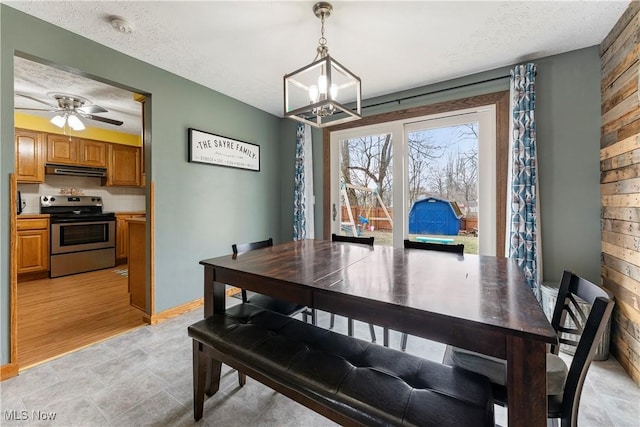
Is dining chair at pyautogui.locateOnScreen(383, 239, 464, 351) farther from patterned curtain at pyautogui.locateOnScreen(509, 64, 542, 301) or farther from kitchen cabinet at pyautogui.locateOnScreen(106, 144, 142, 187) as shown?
kitchen cabinet at pyautogui.locateOnScreen(106, 144, 142, 187)

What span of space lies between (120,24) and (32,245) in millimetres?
3915

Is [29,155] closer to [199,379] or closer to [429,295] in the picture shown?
[199,379]

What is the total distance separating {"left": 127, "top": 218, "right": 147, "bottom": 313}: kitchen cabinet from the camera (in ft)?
9.04

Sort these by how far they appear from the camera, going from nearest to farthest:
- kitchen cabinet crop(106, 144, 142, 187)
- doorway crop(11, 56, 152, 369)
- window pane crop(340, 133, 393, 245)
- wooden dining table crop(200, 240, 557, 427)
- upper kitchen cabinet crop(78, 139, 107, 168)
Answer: wooden dining table crop(200, 240, 557, 427) → doorway crop(11, 56, 152, 369) → window pane crop(340, 133, 393, 245) → upper kitchen cabinet crop(78, 139, 107, 168) → kitchen cabinet crop(106, 144, 142, 187)

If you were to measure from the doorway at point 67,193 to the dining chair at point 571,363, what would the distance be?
2.88 m

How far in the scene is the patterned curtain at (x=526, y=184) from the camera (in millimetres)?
2387

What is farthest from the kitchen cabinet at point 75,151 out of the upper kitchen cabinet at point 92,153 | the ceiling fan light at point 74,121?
the ceiling fan light at point 74,121

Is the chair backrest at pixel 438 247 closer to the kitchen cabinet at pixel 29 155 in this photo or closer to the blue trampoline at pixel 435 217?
the blue trampoline at pixel 435 217

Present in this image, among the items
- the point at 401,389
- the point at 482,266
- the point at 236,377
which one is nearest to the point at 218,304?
the point at 236,377

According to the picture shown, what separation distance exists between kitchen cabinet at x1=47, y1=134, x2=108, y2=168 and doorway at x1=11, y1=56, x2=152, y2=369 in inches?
2.7

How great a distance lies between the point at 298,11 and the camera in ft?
6.04

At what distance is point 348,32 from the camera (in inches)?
82.1

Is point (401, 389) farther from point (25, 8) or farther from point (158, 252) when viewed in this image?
point (25, 8)

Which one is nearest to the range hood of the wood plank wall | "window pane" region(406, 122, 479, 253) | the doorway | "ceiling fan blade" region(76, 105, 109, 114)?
the doorway
